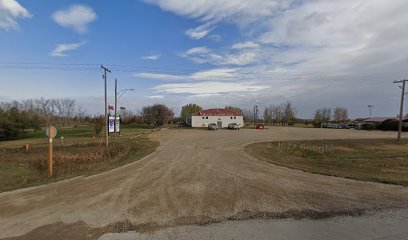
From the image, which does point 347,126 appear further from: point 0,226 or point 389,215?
point 0,226

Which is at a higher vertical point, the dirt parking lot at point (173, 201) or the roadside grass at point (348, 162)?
the dirt parking lot at point (173, 201)

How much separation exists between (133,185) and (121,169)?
3774 mm

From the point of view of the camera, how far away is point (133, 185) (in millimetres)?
9469

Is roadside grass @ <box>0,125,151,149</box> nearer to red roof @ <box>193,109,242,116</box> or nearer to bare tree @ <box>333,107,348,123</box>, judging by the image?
red roof @ <box>193,109,242,116</box>

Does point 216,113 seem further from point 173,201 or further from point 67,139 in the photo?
point 173,201

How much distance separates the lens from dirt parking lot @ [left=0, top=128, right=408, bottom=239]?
19.6ft

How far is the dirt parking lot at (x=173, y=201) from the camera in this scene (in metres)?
5.97

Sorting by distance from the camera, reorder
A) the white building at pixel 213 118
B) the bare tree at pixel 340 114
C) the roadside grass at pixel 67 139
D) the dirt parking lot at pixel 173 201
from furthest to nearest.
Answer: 1. the bare tree at pixel 340 114
2. the white building at pixel 213 118
3. the roadside grass at pixel 67 139
4. the dirt parking lot at pixel 173 201

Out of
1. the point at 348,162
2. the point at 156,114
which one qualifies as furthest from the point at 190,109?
the point at 348,162

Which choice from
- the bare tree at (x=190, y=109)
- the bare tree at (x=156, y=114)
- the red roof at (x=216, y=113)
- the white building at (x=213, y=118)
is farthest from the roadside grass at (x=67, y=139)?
the bare tree at (x=190, y=109)

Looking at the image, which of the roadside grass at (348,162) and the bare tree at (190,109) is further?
the bare tree at (190,109)

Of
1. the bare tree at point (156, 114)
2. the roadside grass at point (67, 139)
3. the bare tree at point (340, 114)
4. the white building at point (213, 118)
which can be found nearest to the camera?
the roadside grass at point (67, 139)

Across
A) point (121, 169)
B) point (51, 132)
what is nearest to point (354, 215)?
point (121, 169)

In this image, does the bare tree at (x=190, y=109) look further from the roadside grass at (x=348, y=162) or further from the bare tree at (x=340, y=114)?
the roadside grass at (x=348, y=162)
